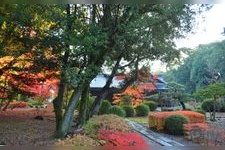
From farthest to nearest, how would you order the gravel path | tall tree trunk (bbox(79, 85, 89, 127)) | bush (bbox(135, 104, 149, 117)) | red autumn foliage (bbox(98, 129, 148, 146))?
bush (bbox(135, 104, 149, 117))
tall tree trunk (bbox(79, 85, 89, 127))
the gravel path
red autumn foliage (bbox(98, 129, 148, 146))

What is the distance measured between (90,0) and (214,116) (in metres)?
4.21

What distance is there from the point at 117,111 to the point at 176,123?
1.18 metres

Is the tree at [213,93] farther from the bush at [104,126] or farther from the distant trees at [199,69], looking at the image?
the bush at [104,126]

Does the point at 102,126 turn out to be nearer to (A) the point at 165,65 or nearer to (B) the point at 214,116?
(A) the point at 165,65

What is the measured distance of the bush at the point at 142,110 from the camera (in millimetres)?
6522

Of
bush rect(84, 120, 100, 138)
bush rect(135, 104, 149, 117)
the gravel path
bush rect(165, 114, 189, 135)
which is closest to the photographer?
bush rect(84, 120, 100, 138)

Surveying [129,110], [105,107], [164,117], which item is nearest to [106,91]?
[105,107]

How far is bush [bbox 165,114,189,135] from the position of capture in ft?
20.6

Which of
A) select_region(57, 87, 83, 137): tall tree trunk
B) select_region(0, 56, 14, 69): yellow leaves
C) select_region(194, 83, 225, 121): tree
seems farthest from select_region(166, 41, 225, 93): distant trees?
select_region(0, 56, 14, 69): yellow leaves

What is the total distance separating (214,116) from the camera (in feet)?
21.7

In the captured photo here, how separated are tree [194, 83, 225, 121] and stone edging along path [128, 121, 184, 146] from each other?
0.99 meters

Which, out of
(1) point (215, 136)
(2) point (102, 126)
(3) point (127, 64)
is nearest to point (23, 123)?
(2) point (102, 126)

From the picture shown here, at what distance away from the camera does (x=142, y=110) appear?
21.5ft

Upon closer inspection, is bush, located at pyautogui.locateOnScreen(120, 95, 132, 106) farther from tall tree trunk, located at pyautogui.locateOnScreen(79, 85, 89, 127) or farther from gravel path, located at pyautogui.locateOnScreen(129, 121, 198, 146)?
tall tree trunk, located at pyautogui.locateOnScreen(79, 85, 89, 127)
